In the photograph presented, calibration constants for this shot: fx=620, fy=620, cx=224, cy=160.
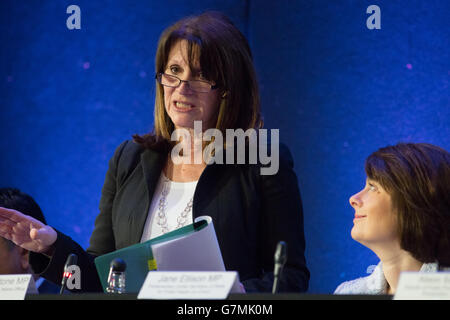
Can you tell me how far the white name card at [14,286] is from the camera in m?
1.03

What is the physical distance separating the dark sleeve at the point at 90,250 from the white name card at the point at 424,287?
0.84m

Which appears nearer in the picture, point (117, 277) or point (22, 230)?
point (117, 277)

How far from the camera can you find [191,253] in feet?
4.04

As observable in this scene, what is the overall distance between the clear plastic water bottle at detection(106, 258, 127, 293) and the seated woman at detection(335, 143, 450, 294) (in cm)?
56

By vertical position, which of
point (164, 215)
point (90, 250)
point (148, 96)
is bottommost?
point (90, 250)

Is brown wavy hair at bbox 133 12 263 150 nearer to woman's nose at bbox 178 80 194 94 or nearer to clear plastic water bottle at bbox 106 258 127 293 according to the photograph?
woman's nose at bbox 178 80 194 94

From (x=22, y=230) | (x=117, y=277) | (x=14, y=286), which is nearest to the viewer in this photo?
(x=14, y=286)

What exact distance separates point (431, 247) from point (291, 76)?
4.94 ft

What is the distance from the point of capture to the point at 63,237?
145 centimetres

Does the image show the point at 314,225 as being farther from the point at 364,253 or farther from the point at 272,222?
the point at 272,222

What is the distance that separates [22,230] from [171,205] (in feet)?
1.17

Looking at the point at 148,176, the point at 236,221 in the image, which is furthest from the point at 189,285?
the point at 148,176

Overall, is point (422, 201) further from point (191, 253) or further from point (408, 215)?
point (191, 253)
